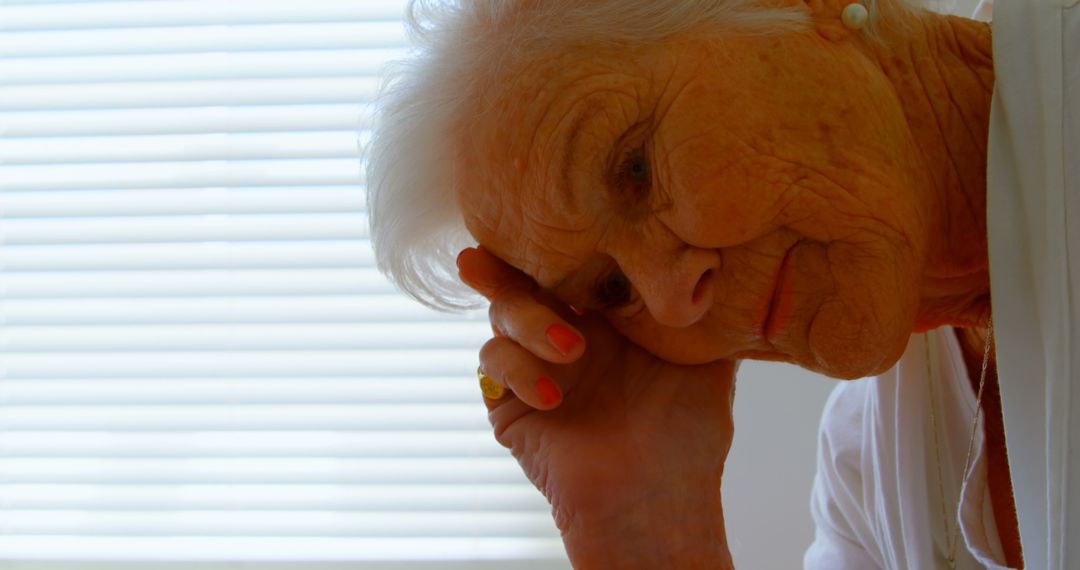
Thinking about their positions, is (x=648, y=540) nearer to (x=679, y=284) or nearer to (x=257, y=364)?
(x=679, y=284)

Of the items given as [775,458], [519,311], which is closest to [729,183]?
[519,311]

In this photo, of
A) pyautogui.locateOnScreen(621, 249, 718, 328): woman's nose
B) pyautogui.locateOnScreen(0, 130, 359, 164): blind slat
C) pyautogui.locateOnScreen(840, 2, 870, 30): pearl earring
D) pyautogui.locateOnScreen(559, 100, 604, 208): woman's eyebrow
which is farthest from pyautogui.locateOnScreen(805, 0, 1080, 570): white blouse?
pyautogui.locateOnScreen(0, 130, 359, 164): blind slat

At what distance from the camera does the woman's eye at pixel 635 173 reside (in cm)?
99

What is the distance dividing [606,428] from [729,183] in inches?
15.3

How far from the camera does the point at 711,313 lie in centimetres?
107

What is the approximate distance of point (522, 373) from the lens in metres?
A: 1.15

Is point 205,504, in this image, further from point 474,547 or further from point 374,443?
point 474,547

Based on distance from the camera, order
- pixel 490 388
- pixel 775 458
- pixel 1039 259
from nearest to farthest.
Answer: pixel 1039 259 → pixel 490 388 → pixel 775 458

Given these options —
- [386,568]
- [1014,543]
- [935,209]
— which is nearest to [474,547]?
[386,568]

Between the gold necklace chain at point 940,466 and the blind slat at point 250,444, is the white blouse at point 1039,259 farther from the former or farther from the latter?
the blind slat at point 250,444

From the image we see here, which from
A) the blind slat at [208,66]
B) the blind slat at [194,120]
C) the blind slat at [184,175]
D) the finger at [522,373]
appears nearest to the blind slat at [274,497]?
the blind slat at [184,175]

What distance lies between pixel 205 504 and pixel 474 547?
657mm

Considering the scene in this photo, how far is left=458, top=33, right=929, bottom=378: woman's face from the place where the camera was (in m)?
0.93

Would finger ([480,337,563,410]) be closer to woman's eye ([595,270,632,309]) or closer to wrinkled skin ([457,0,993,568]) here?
wrinkled skin ([457,0,993,568])
